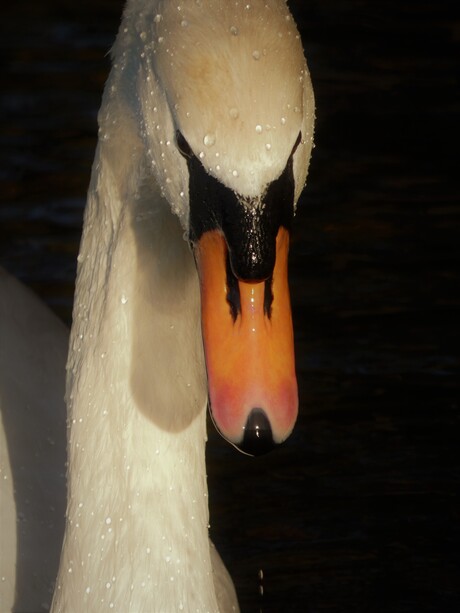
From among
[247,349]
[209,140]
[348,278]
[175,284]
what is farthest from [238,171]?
[348,278]

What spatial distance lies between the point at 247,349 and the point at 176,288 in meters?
0.38

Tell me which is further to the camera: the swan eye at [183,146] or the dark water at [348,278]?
the dark water at [348,278]

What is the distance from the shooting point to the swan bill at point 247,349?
1968 mm

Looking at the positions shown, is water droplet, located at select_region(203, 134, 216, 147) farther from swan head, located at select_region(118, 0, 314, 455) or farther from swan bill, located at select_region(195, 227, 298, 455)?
swan bill, located at select_region(195, 227, 298, 455)

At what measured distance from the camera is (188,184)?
6.66 feet

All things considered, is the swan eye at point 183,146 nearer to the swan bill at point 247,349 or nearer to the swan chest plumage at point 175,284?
the swan chest plumage at point 175,284

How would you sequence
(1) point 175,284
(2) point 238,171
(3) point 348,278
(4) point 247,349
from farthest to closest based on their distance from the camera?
(3) point 348,278, (1) point 175,284, (4) point 247,349, (2) point 238,171

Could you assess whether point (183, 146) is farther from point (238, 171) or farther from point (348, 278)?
point (348, 278)

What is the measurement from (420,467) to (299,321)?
74cm

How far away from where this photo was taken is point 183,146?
2.01 metres

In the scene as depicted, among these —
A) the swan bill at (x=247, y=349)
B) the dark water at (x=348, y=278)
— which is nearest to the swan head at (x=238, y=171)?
the swan bill at (x=247, y=349)

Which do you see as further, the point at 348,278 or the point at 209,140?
the point at 348,278

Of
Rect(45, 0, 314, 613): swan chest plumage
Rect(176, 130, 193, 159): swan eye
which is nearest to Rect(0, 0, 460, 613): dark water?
Rect(45, 0, 314, 613): swan chest plumage

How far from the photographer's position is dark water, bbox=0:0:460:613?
382 cm
